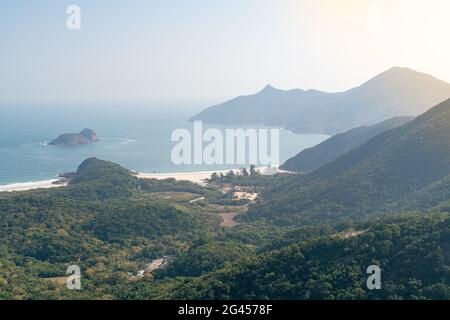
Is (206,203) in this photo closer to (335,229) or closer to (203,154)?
(335,229)

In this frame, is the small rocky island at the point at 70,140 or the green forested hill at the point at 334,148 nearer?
the green forested hill at the point at 334,148

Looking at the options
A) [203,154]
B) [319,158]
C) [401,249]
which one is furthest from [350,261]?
[203,154]

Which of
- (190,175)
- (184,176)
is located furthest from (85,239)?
(190,175)

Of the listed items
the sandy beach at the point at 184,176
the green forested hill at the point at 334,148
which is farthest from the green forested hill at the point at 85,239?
the green forested hill at the point at 334,148

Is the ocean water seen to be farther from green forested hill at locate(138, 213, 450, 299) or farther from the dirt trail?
green forested hill at locate(138, 213, 450, 299)

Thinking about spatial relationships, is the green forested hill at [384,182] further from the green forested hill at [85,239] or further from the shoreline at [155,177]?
the shoreline at [155,177]

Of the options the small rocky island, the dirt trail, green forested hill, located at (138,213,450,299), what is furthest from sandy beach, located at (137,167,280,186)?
green forested hill, located at (138,213,450,299)
